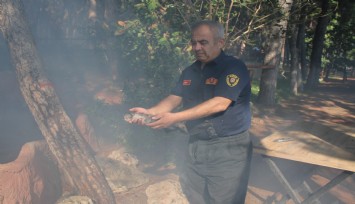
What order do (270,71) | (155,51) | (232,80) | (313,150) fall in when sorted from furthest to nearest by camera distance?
(270,71) → (155,51) → (313,150) → (232,80)

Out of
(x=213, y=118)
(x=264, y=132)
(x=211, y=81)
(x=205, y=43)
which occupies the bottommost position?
(x=264, y=132)

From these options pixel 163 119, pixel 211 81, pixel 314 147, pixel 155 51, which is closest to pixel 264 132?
pixel 155 51

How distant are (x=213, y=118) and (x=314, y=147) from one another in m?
1.37

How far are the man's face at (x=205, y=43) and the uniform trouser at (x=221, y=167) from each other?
32.2 inches

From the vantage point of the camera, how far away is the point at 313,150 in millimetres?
3277

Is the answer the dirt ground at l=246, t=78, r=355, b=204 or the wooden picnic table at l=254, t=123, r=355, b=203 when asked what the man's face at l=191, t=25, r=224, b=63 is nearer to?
the wooden picnic table at l=254, t=123, r=355, b=203

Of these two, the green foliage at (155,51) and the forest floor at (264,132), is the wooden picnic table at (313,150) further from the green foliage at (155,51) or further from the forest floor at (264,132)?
the green foliage at (155,51)

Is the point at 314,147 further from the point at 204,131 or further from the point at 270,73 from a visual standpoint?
the point at 270,73

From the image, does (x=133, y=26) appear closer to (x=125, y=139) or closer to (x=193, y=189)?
(x=125, y=139)

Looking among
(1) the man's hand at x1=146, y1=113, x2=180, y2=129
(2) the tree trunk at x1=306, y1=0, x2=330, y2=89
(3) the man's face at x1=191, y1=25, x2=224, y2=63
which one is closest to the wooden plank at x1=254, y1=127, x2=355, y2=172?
(3) the man's face at x1=191, y1=25, x2=224, y2=63

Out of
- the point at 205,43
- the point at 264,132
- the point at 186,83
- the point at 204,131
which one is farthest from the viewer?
the point at 264,132

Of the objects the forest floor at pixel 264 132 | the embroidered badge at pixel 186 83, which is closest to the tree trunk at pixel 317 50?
the forest floor at pixel 264 132

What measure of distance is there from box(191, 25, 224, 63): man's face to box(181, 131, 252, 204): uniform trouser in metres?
0.82

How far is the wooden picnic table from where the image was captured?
3.02 meters
